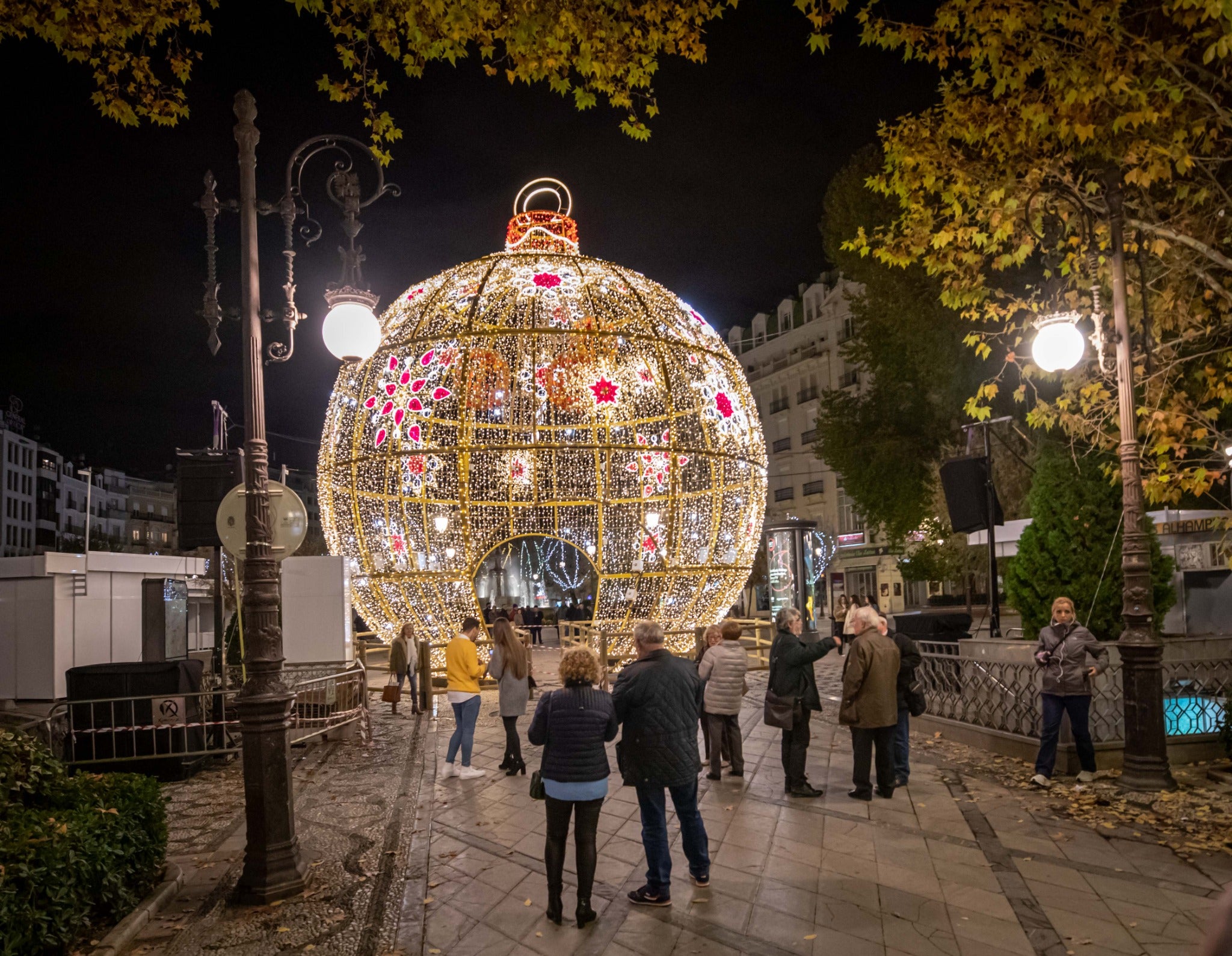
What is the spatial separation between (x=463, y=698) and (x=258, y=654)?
3.45 m

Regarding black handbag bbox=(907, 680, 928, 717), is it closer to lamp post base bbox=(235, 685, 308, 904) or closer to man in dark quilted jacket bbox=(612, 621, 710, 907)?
man in dark quilted jacket bbox=(612, 621, 710, 907)

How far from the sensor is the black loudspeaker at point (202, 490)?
1098 centimetres

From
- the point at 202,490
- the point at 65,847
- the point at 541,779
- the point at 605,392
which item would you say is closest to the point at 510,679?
the point at 541,779

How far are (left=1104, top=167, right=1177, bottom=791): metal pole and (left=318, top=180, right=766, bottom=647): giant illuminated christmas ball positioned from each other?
6.93 metres

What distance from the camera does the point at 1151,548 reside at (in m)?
10.6

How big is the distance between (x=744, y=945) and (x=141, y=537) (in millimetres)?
95282

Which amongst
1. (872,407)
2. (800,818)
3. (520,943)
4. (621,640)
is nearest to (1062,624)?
(800,818)

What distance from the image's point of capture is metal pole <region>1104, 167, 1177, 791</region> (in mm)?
7652

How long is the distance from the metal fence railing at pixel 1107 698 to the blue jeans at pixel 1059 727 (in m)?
0.65

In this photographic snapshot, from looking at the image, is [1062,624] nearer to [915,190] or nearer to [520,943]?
[915,190]

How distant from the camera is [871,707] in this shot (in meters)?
7.46

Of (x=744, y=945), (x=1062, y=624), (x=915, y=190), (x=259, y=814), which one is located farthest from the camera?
(x=915, y=190)

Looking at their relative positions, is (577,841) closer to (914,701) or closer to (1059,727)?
(914,701)

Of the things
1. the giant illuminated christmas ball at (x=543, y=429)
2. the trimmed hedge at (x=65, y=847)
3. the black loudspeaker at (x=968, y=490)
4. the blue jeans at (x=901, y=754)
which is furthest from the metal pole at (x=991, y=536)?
the trimmed hedge at (x=65, y=847)
